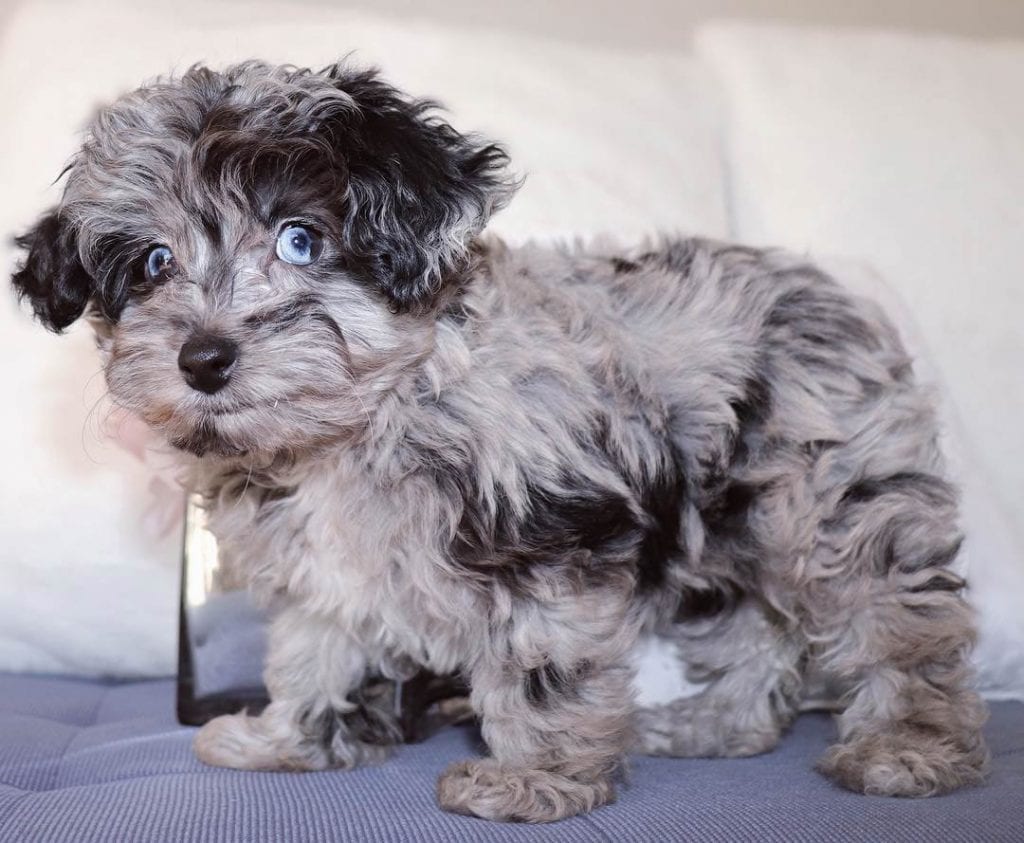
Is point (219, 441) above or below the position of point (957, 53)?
below

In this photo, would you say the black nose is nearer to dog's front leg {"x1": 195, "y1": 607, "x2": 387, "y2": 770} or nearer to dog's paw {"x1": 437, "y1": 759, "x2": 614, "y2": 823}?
dog's front leg {"x1": 195, "y1": 607, "x2": 387, "y2": 770}

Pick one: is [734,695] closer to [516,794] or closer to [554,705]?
[554,705]

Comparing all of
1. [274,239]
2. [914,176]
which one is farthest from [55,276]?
[914,176]

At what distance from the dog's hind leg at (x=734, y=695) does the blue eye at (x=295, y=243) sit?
1297 mm

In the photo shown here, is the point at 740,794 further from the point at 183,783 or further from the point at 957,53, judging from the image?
the point at 957,53

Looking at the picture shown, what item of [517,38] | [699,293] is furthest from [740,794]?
[517,38]

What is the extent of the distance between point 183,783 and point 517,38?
2377mm

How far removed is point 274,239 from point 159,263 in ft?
0.91

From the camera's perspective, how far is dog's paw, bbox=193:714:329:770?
2.51 metres

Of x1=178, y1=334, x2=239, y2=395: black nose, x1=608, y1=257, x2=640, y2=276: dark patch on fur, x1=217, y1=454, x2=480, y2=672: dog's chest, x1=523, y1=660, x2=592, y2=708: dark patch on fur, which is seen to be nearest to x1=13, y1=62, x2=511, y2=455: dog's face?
x1=178, y1=334, x2=239, y2=395: black nose

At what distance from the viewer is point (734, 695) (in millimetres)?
2814

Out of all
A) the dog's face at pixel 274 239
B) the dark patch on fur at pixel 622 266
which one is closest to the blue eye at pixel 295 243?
the dog's face at pixel 274 239

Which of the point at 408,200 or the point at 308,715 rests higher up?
the point at 408,200

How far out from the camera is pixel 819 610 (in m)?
2.50
